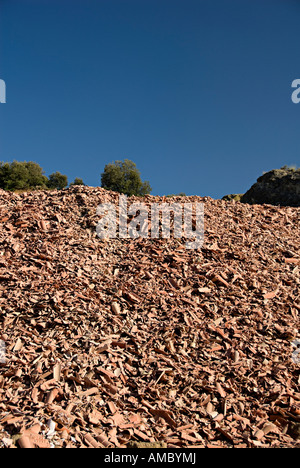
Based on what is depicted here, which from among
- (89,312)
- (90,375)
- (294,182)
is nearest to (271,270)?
(89,312)

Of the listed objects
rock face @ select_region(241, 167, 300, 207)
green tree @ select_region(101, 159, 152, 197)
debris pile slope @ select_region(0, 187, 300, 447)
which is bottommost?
debris pile slope @ select_region(0, 187, 300, 447)

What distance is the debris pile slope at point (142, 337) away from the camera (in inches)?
160

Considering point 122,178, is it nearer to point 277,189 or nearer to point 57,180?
point 57,180

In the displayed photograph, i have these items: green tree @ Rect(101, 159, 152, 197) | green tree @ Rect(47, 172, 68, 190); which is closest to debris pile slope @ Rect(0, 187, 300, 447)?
green tree @ Rect(101, 159, 152, 197)

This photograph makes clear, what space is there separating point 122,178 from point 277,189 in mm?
15121

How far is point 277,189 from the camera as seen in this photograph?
16219 mm

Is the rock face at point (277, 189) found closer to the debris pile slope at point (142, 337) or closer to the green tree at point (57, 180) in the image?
the debris pile slope at point (142, 337)

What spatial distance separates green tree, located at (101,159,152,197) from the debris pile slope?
20371mm

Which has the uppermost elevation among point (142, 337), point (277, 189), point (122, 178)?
point (122, 178)

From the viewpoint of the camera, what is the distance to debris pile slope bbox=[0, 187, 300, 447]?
405cm

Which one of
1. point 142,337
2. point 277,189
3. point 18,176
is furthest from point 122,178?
point 142,337

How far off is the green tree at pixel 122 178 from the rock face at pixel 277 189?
43.0 ft

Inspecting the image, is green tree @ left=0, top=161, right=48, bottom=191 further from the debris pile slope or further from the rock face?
the debris pile slope

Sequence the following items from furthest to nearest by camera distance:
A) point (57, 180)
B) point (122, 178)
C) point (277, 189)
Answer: point (57, 180), point (122, 178), point (277, 189)
